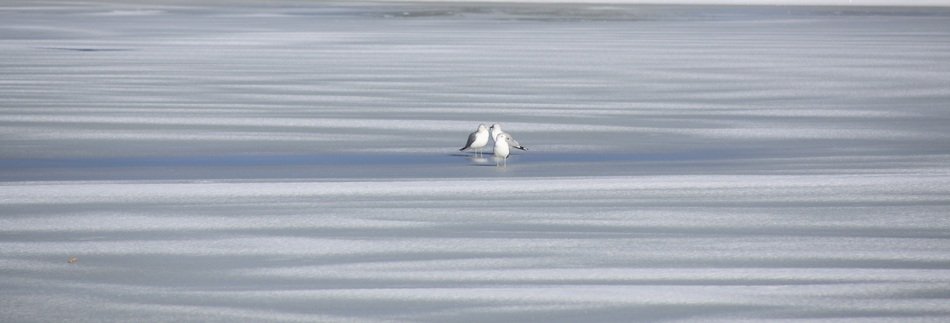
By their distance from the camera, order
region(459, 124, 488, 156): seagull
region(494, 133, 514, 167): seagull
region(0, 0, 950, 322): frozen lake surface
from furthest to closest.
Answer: region(459, 124, 488, 156): seagull → region(494, 133, 514, 167): seagull → region(0, 0, 950, 322): frozen lake surface

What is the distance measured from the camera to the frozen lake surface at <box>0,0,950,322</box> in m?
5.64

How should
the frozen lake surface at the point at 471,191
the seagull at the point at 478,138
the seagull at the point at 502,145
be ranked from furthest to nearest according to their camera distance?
the seagull at the point at 478,138 → the seagull at the point at 502,145 → the frozen lake surface at the point at 471,191

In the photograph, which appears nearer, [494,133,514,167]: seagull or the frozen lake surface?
the frozen lake surface

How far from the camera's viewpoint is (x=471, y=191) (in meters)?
8.12

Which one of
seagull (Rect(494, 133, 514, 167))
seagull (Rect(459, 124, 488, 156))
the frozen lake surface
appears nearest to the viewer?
the frozen lake surface

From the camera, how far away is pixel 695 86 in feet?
50.0

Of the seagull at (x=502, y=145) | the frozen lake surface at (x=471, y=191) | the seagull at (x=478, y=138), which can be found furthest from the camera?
the seagull at (x=478, y=138)

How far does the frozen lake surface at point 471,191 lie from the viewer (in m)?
5.64

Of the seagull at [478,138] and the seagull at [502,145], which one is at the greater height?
the seagull at [478,138]

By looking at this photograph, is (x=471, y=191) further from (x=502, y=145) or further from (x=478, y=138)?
(x=478, y=138)

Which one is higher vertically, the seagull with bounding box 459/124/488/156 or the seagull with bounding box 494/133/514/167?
the seagull with bounding box 459/124/488/156

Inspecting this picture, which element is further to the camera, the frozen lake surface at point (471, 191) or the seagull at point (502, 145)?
the seagull at point (502, 145)

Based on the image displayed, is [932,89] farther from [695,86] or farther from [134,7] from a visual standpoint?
[134,7]

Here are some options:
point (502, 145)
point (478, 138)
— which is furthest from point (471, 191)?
point (478, 138)
